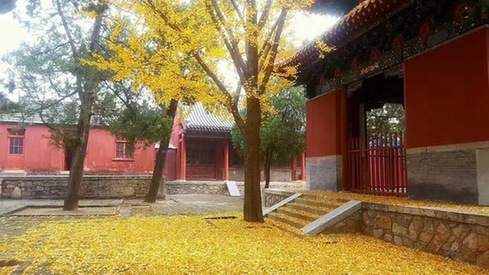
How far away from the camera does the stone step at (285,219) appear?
7954 millimetres

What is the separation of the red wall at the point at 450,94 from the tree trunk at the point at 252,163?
9.57 ft

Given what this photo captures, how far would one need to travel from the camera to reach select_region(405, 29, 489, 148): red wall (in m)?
5.91

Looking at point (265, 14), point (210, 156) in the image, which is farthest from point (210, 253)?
point (210, 156)

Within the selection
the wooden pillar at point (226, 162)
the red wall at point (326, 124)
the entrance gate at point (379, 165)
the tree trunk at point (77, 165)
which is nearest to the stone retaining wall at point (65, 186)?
the tree trunk at point (77, 165)

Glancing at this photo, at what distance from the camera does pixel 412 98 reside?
24.0 feet

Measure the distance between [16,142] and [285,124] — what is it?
1500 cm

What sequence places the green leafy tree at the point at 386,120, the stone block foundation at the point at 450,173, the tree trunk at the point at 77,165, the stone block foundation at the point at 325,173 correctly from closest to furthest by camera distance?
the stone block foundation at the point at 450,173, the stone block foundation at the point at 325,173, the tree trunk at the point at 77,165, the green leafy tree at the point at 386,120

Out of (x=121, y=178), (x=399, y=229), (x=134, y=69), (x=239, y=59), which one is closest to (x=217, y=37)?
(x=239, y=59)

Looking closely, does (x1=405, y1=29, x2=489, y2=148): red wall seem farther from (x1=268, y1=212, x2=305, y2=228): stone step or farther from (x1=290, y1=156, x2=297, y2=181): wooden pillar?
(x1=290, y1=156, x2=297, y2=181): wooden pillar

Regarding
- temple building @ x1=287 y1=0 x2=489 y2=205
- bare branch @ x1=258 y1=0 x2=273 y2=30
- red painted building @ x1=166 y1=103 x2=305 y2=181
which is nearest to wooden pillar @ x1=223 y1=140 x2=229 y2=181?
red painted building @ x1=166 y1=103 x2=305 y2=181

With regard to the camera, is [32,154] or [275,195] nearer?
[275,195]

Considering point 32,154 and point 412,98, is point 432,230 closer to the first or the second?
point 412,98

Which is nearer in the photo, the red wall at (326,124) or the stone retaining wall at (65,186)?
the red wall at (326,124)

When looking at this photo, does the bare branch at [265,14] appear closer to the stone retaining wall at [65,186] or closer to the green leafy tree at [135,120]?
the green leafy tree at [135,120]
